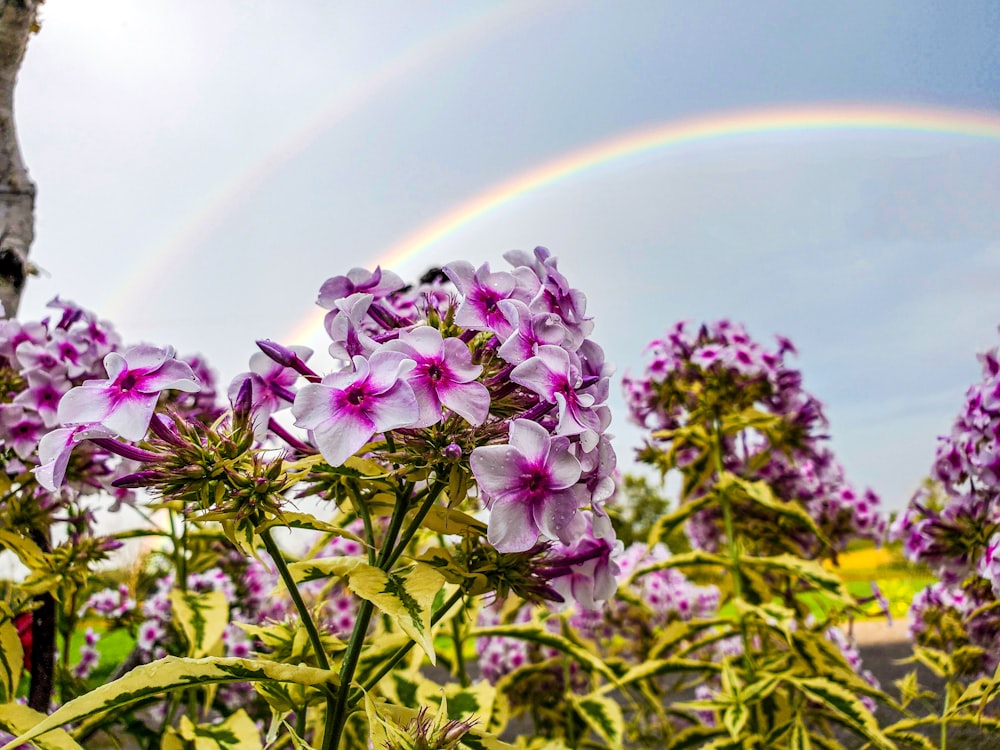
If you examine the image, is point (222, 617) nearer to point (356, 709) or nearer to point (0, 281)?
point (356, 709)

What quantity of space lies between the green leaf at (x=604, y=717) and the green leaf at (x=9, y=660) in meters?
1.12

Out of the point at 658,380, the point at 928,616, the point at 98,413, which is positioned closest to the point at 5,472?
the point at 98,413

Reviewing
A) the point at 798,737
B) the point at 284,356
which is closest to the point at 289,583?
the point at 284,356

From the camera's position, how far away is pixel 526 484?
27.8 inches

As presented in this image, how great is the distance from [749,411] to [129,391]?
1.74 metres

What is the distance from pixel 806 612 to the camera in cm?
231

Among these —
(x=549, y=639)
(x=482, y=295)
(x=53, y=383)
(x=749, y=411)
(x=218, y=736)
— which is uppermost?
(x=749, y=411)

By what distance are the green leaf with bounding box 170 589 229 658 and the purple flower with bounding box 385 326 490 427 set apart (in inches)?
33.5

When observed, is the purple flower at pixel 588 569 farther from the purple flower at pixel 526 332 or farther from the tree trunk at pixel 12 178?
the tree trunk at pixel 12 178

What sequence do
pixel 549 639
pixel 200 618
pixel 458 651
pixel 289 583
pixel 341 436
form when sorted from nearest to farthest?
pixel 341 436
pixel 289 583
pixel 200 618
pixel 549 639
pixel 458 651

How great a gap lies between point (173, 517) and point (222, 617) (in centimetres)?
36

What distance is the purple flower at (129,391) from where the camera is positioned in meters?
0.67

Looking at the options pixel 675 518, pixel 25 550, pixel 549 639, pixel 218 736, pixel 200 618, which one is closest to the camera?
pixel 218 736

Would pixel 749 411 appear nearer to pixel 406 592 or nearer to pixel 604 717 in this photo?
pixel 604 717
